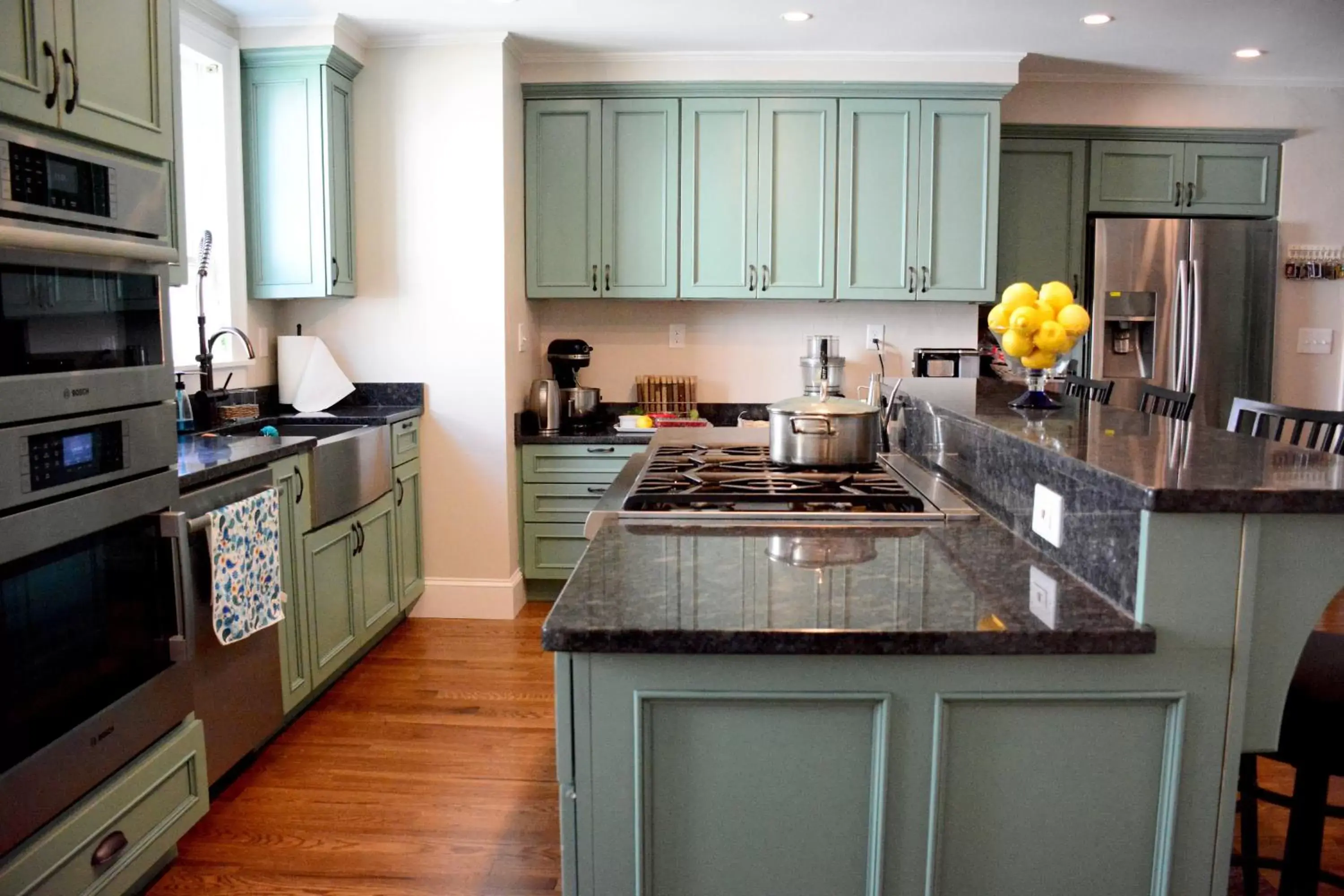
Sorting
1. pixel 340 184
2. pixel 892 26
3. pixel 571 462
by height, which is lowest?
pixel 571 462

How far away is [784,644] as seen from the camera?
1085 millimetres

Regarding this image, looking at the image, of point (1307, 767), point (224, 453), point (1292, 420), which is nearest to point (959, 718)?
point (1307, 767)

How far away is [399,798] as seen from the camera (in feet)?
8.30

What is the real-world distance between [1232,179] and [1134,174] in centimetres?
49

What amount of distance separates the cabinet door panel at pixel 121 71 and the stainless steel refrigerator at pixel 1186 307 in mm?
3950

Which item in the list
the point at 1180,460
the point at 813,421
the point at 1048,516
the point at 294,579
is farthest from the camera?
the point at 294,579

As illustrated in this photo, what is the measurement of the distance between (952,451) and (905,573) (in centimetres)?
81

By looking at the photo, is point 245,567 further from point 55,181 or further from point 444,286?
point 444,286

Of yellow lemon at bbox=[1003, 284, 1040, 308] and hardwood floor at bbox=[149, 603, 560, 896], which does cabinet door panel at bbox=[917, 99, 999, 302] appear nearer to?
yellow lemon at bbox=[1003, 284, 1040, 308]

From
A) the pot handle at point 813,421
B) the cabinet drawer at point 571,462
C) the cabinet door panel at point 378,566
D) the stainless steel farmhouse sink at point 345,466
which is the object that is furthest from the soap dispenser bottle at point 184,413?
the pot handle at point 813,421

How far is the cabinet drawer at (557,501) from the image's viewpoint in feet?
14.0

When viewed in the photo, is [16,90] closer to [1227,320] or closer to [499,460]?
[499,460]

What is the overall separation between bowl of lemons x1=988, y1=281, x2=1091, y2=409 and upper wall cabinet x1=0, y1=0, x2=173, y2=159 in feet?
6.10

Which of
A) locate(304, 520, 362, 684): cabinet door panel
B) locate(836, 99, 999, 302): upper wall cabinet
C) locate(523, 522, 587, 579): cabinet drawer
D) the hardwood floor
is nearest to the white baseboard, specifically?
locate(523, 522, 587, 579): cabinet drawer
